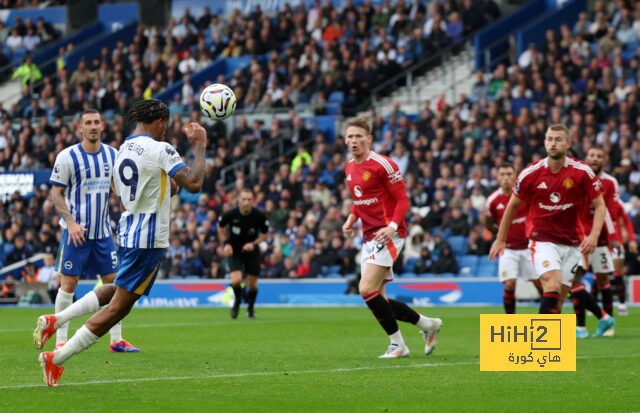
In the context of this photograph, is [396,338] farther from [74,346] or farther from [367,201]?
[74,346]

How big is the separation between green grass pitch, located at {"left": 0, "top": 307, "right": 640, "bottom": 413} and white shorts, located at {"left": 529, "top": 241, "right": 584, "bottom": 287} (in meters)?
0.88

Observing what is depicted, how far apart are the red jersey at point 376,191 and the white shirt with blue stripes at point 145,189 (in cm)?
284

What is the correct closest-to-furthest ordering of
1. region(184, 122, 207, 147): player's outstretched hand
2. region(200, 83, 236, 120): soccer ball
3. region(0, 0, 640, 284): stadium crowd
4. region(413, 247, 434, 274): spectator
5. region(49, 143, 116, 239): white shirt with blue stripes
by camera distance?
1. region(184, 122, 207, 147): player's outstretched hand
2. region(200, 83, 236, 120): soccer ball
3. region(49, 143, 116, 239): white shirt with blue stripes
4. region(413, 247, 434, 274): spectator
5. region(0, 0, 640, 284): stadium crowd

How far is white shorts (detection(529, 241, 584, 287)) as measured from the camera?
1085 centimetres

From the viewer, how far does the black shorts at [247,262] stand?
18.6m

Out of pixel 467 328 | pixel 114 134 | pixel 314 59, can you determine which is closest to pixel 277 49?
pixel 314 59

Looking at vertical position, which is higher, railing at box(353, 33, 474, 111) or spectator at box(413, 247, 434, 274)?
railing at box(353, 33, 474, 111)

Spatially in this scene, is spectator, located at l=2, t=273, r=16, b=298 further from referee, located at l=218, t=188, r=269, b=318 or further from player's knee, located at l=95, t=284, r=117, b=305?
player's knee, located at l=95, t=284, r=117, b=305

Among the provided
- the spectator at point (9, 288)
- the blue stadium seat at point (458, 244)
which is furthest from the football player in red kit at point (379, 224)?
the spectator at point (9, 288)

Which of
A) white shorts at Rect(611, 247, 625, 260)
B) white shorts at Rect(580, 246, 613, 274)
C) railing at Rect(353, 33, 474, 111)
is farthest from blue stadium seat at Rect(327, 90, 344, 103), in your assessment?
white shorts at Rect(580, 246, 613, 274)

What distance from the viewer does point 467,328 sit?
600 inches

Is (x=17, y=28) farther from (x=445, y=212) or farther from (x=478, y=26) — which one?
(x=445, y=212)

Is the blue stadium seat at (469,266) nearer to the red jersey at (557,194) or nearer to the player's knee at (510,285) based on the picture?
the player's knee at (510,285)

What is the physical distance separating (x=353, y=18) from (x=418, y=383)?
25.0m
